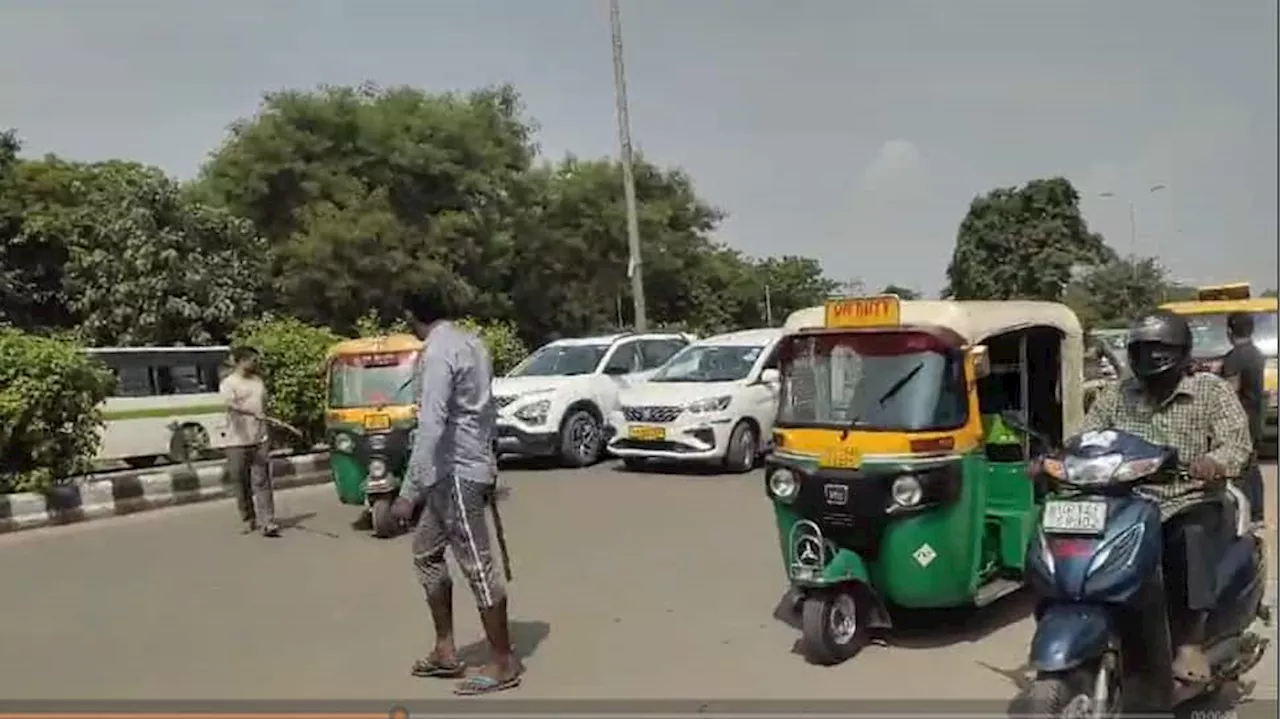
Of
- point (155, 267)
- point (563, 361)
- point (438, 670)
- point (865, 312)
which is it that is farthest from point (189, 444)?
point (865, 312)

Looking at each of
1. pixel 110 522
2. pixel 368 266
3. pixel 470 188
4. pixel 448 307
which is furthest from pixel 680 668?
pixel 470 188

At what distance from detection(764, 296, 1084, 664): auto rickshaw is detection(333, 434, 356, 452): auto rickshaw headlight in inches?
203

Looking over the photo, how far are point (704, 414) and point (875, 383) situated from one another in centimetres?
767

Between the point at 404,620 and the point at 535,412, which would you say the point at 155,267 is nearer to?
the point at 535,412

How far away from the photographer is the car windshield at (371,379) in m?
10.8

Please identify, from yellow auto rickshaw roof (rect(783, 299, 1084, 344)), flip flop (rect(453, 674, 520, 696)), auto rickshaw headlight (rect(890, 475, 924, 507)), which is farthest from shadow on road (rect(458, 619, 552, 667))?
yellow auto rickshaw roof (rect(783, 299, 1084, 344))

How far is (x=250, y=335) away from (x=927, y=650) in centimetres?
1210

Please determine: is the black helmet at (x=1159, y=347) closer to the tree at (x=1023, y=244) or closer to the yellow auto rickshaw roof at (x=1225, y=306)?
the yellow auto rickshaw roof at (x=1225, y=306)

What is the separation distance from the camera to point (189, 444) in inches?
703

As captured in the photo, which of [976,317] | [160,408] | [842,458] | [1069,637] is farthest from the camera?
[160,408]

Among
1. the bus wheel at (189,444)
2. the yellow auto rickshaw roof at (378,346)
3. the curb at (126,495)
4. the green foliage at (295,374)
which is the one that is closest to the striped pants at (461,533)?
the yellow auto rickshaw roof at (378,346)

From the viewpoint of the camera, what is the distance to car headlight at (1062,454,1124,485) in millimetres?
4316

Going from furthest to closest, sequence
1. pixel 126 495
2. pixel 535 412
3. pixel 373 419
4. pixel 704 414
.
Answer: pixel 535 412 → pixel 704 414 → pixel 126 495 → pixel 373 419

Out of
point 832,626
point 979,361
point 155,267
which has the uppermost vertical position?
point 155,267
